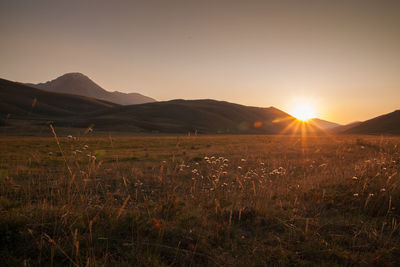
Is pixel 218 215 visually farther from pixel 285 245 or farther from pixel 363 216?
pixel 363 216

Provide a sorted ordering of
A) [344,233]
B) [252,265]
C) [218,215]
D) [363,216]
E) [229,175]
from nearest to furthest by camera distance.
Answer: [252,265] → [344,233] → [218,215] → [363,216] → [229,175]

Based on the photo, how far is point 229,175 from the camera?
28.3 feet

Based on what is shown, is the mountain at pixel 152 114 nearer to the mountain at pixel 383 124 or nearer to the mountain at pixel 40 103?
the mountain at pixel 40 103

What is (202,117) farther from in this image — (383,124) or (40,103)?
(40,103)

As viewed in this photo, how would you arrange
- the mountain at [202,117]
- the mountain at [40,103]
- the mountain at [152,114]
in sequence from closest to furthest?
the mountain at [152,114] → the mountain at [202,117] → the mountain at [40,103]

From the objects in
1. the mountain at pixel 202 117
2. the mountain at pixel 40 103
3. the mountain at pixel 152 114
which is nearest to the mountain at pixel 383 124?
the mountain at pixel 152 114

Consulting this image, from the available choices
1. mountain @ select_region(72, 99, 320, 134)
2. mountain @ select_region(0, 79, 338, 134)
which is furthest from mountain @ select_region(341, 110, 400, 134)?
mountain @ select_region(72, 99, 320, 134)

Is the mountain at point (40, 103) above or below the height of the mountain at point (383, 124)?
above

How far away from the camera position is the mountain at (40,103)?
426 ft

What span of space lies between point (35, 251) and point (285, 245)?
3454 mm

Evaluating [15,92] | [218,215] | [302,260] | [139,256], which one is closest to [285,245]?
[302,260]

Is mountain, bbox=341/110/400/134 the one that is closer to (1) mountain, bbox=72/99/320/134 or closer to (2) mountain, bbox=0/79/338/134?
(2) mountain, bbox=0/79/338/134

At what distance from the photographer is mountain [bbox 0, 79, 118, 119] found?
426 feet

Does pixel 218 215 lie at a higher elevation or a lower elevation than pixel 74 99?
lower
